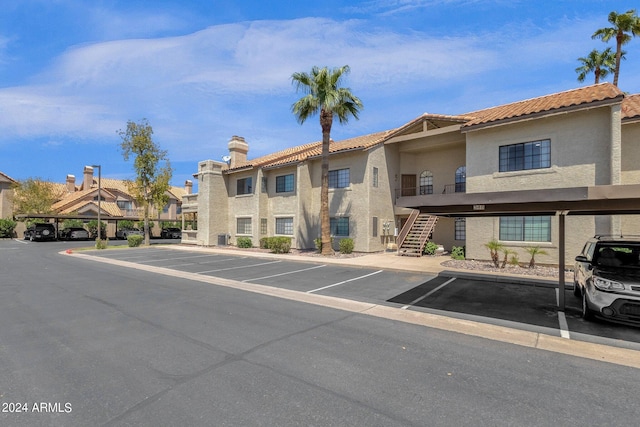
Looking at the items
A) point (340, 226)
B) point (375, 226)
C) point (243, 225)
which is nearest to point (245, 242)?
point (243, 225)

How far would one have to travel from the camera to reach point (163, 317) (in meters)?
7.04

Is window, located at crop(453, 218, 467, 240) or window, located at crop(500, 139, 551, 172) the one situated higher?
window, located at crop(500, 139, 551, 172)

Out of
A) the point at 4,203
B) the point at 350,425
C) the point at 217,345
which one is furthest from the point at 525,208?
the point at 4,203

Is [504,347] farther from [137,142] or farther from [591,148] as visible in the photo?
[137,142]

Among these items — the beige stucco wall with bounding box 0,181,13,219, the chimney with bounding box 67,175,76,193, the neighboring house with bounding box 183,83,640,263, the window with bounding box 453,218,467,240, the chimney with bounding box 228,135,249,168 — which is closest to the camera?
the neighboring house with bounding box 183,83,640,263

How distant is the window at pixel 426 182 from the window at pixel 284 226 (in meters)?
10.3

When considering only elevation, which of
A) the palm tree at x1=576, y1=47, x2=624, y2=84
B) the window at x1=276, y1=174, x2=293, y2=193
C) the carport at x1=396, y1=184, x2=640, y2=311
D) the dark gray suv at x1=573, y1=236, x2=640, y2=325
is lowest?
the dark gray suv at x1=573, y1=236, x2=640, y2=325

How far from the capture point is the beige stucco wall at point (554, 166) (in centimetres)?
1349

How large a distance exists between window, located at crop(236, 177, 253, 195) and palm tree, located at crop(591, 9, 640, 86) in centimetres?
3090

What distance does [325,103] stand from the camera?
734 inches

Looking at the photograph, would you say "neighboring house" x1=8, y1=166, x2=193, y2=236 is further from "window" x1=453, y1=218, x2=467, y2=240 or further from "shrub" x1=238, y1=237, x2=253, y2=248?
"window" x1=453, y1=218, x2=467, y2=240

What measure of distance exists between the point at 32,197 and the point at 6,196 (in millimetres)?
5309

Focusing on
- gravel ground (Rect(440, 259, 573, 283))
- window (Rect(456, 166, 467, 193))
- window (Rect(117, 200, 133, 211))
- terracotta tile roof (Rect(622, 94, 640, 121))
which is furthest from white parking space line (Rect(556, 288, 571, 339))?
window (Rect(117, 200, 133, 211))

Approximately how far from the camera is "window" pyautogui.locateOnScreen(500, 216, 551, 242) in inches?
579
